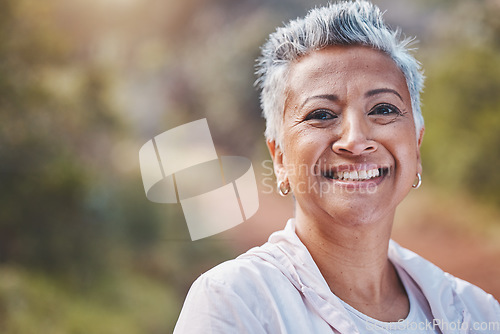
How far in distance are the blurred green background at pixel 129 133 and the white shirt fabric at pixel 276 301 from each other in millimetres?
2434

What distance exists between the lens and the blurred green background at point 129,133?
10.5 feet

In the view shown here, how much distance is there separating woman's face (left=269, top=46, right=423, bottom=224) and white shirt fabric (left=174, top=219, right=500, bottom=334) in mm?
135

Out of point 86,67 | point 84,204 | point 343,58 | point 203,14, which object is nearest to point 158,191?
point 343,58

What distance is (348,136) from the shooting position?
40.5 inches

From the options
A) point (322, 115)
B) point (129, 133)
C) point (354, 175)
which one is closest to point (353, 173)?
point (354, 175)

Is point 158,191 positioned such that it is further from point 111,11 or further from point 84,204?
point 111,11

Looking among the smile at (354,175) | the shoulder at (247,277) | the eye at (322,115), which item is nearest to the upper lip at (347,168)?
the smile at (354,175)

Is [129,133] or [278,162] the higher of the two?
[278,162]

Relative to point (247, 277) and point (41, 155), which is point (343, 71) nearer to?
point (247, 277)

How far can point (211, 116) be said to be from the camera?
4324 mm

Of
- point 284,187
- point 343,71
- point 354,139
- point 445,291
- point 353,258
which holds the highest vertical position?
point 343,71

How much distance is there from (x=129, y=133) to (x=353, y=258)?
9.16ft

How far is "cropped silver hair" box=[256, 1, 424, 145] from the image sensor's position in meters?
1.11

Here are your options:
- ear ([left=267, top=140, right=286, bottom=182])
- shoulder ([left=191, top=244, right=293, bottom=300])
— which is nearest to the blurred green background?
ear ([left=267, top=140, right=286, bottom=182])
